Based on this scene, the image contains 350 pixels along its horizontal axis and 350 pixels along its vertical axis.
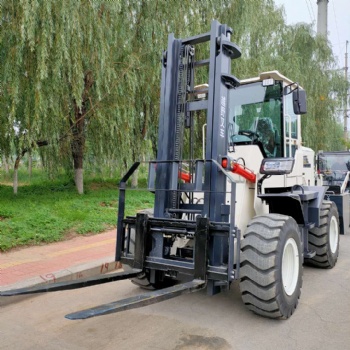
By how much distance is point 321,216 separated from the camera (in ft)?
18.2

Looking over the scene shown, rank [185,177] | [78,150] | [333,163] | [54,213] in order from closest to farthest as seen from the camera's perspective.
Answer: [185,177] → [54,213] → [78,150] → [333,163]

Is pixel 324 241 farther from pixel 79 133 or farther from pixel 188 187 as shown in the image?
pixel 79 133

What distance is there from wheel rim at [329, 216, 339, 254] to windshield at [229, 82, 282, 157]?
6.46 ft

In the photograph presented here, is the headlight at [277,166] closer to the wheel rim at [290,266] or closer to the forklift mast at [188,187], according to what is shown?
the forklift mast at [188,187]

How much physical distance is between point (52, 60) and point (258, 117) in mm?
4753

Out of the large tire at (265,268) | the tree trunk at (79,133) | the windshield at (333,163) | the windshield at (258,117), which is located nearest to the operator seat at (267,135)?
the windshield at (258,117)

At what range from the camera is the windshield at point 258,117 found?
4785 mm

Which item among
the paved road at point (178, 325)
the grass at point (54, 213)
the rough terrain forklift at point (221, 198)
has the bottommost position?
the paved road at point (178, 325)

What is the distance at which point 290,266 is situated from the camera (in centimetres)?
401

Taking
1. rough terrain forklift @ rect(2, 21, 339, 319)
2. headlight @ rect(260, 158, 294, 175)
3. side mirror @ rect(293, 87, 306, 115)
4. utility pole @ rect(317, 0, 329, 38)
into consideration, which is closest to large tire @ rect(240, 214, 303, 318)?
rough terrain forklift @ rect(2, 21, 339, 319)

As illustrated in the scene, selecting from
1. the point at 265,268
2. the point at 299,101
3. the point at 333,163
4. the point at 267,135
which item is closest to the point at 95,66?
the point at 267,135

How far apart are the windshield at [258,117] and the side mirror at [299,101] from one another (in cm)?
21

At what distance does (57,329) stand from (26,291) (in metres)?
0.64

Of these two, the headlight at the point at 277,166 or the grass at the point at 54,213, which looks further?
the grass at the point at 54,213
